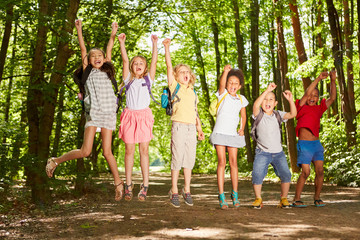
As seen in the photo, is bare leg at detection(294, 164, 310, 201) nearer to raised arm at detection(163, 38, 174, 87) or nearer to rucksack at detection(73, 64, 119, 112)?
raised arm at detection(163, 38, 174, 87)

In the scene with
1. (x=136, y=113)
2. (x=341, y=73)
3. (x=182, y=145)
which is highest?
(x=341, y=73)

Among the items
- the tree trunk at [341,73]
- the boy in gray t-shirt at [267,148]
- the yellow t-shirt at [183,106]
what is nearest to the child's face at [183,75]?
the yellow t-shirt at [183,106]

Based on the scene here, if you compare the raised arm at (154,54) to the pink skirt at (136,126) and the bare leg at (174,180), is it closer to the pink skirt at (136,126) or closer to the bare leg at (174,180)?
the pink skirt at (136,126)

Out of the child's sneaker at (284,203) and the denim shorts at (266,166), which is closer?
the denim shorts at (266,166)

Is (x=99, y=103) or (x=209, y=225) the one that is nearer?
(x=209, y=225)

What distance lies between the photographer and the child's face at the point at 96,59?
7.58 meters

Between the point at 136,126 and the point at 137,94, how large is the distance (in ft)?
1.77

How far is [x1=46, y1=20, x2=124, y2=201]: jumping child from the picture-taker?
24.2ft

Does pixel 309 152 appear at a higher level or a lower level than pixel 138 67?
lower

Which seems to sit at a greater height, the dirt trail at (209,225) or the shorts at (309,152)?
the shorts at (309,152)

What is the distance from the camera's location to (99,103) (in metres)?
7.44

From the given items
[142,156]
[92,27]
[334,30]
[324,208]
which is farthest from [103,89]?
[334,30]

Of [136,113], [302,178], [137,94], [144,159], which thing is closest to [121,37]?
[137,94]

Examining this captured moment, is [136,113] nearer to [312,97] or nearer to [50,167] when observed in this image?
[50,167]
